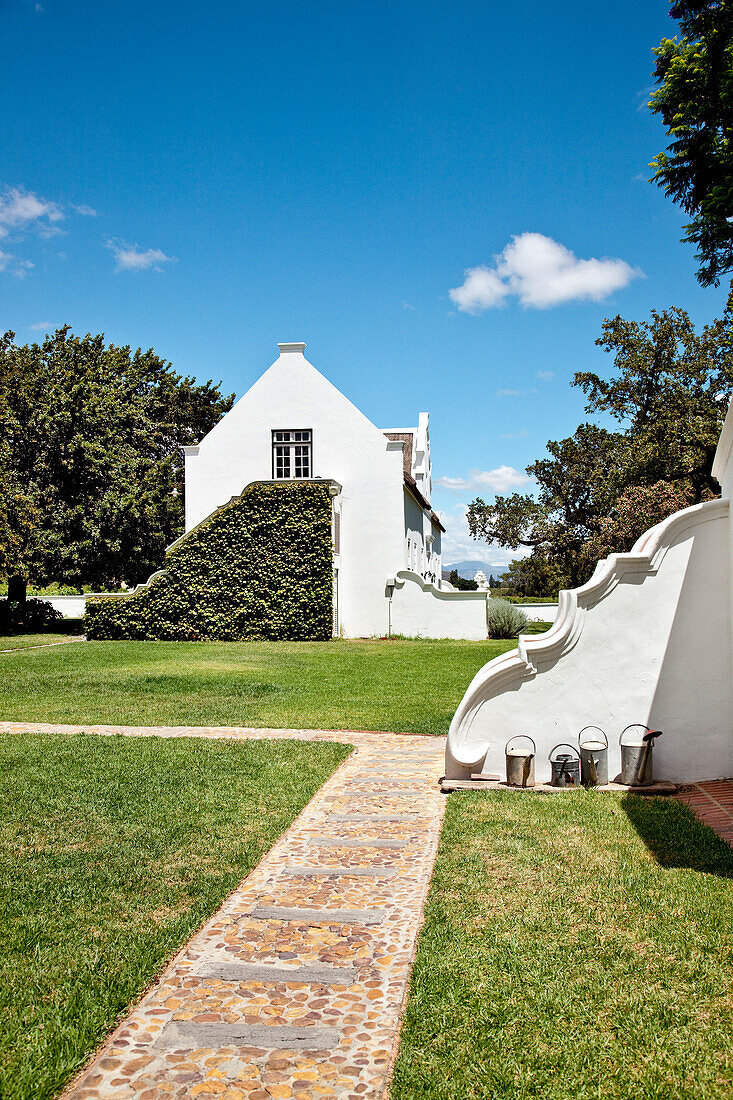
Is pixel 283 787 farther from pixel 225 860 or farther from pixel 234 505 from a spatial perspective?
pixel 234 505

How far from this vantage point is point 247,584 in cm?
2658

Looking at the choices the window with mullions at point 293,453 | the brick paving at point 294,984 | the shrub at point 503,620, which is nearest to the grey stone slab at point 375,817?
the brick paving at point 294,984

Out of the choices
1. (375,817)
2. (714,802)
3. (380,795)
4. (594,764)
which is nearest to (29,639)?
(380,795)

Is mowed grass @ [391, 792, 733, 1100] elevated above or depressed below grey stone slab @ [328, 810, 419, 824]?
above

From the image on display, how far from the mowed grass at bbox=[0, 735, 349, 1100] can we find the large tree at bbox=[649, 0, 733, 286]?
12.0 m

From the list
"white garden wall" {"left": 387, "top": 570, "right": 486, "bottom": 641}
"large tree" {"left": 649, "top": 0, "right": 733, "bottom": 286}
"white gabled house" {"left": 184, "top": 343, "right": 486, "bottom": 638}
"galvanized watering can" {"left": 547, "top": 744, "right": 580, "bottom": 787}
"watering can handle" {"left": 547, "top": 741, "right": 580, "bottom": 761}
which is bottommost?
"galvanized watering can" {"left": 547, "top": 744, "right": 580, "bottom": 787}

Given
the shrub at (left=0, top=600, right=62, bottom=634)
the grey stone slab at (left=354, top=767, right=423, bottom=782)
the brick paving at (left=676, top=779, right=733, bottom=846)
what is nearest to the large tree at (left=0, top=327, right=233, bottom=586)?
the shrub at (left=0, top=600, right=62, bottom=634)

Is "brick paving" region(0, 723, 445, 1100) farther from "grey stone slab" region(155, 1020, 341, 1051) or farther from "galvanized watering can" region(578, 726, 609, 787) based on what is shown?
"galvanized watering can" region(578, 726, 609, 787)

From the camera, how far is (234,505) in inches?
1060

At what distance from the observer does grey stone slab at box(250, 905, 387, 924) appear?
5047 millimetres

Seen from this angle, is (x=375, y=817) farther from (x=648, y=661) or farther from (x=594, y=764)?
(x=648, y=661)

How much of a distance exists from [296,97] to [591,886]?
46.1ft

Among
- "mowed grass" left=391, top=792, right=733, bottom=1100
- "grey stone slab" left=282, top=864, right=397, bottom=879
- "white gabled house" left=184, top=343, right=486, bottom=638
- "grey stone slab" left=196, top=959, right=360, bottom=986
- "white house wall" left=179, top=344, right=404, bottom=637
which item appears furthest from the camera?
"white house wall" left=179, top=344, right=404, bottom=637

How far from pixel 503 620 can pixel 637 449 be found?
29.5 feet
